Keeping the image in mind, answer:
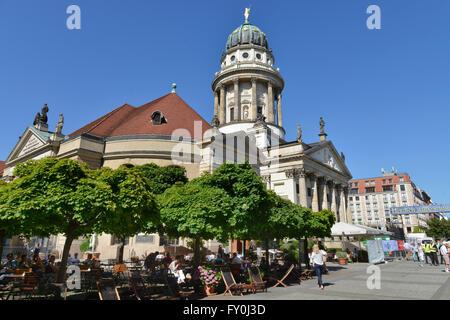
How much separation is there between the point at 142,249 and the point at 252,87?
35.4 m

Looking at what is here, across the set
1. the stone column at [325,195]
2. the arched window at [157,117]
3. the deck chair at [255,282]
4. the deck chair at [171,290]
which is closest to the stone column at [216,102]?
the stone column at [325,195]

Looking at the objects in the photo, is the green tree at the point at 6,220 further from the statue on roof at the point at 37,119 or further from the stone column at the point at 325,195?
the stone column at the point at 325,195

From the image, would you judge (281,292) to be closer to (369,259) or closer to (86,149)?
(369,259)

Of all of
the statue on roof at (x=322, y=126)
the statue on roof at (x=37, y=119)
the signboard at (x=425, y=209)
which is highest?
the statue on roof at (x=322, y=126)

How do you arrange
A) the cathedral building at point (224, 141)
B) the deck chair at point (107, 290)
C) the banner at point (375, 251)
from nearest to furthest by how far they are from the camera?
the deck chair at point (107, 290)
the cathedral building at point (224, 141)
the banner at point (375, 251)

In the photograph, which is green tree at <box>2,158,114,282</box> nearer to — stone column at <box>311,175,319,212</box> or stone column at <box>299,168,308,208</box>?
stone column at <box>299,168,308,208</box>

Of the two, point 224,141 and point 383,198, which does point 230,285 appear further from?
point 383,198

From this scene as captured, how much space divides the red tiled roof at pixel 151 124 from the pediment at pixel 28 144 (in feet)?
14.3

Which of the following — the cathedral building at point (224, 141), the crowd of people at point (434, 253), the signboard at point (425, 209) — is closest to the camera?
the crowd of people at point (434, 253)

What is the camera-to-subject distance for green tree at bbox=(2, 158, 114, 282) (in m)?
8.11

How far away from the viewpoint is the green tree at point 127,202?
8961 millimetres

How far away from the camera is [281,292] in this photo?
10953 mm

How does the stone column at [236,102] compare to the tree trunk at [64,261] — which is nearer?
the tree trunk at [64,261]
